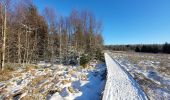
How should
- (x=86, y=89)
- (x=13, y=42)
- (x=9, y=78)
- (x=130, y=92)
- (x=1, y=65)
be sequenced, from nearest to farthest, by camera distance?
(x=130, y=92)
(x=86, y=89)
(x=9, y=78)
(x=1, y=65)
(x=13, y=42)

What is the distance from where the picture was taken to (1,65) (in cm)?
1452

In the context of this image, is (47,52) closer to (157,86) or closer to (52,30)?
(52,30)

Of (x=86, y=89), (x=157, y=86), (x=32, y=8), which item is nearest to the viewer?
(x=86, y=89)

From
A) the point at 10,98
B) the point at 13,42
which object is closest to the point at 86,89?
the point at 10,98

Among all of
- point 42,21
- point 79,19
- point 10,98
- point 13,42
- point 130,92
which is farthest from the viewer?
point 79,19

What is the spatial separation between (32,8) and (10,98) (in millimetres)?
19567

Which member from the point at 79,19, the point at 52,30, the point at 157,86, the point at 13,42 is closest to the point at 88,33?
the point at 79,19

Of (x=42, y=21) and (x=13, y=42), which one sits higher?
(x=42, y=21)

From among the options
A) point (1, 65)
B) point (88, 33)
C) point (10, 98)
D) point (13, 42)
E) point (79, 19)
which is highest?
point (79, 19)

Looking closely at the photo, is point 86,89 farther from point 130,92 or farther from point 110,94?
point 130,92

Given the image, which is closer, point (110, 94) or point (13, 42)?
point (110, 94)

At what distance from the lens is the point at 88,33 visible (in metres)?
32.1

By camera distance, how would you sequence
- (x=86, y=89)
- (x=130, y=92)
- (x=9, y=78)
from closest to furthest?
(x=130, y=92), (x=86, y=89), (x=9, y=78)

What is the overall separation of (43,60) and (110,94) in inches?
897
